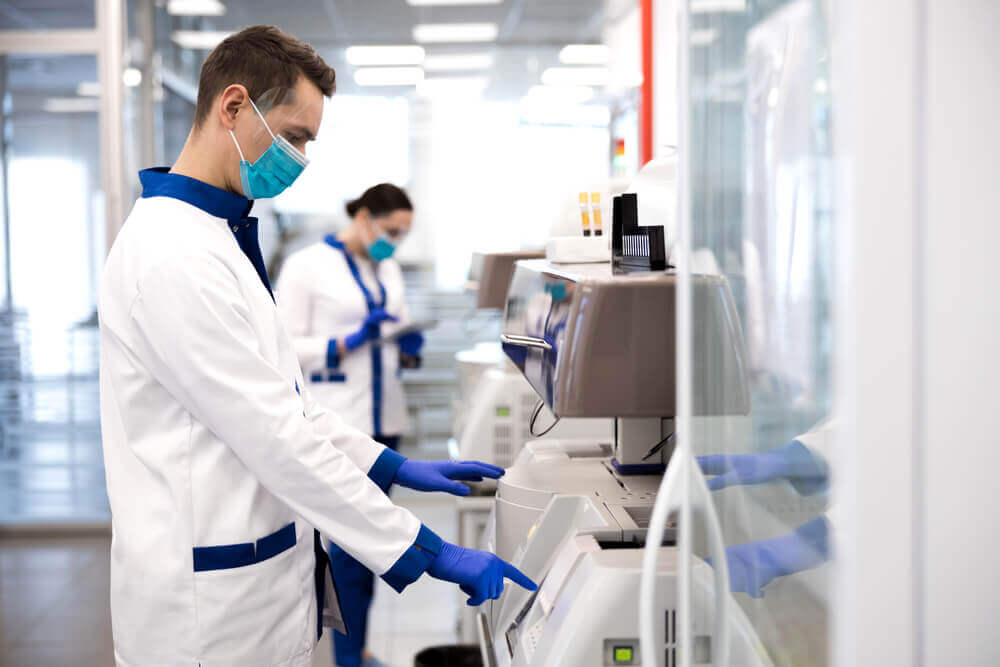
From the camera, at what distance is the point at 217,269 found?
1.25m

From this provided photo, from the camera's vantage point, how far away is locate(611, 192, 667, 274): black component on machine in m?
1.29

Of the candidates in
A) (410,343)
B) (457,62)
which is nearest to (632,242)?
(410,343)

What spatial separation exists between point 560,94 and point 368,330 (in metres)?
2.07

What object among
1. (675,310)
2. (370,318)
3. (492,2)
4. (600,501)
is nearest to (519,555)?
(600,501)

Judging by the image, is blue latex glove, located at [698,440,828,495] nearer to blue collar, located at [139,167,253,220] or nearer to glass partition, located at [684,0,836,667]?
glass partition, located at [684,0,836,667]

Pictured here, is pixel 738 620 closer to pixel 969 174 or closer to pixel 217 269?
pixel 969 174

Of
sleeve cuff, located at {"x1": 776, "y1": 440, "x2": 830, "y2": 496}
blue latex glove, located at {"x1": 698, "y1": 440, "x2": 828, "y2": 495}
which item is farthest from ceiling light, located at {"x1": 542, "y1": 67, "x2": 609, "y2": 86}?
sleeve cuff, located at {"x1": 776, "y1": 440, "x2": 830, "y2": 496}

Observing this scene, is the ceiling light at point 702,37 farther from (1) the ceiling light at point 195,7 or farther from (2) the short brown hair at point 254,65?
(1) the ceiling light at point 195,7

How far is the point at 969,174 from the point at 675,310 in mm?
518

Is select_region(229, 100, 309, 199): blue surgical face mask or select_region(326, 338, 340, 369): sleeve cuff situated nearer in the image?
select_region(229, 100, 309, 199): blue surgical face mask

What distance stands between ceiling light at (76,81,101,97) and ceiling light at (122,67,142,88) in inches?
5.6

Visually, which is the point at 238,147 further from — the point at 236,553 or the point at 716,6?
the point at 716,6

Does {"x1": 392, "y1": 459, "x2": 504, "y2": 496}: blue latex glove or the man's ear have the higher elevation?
the man's ear

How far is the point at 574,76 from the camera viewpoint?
4633 millimetres
